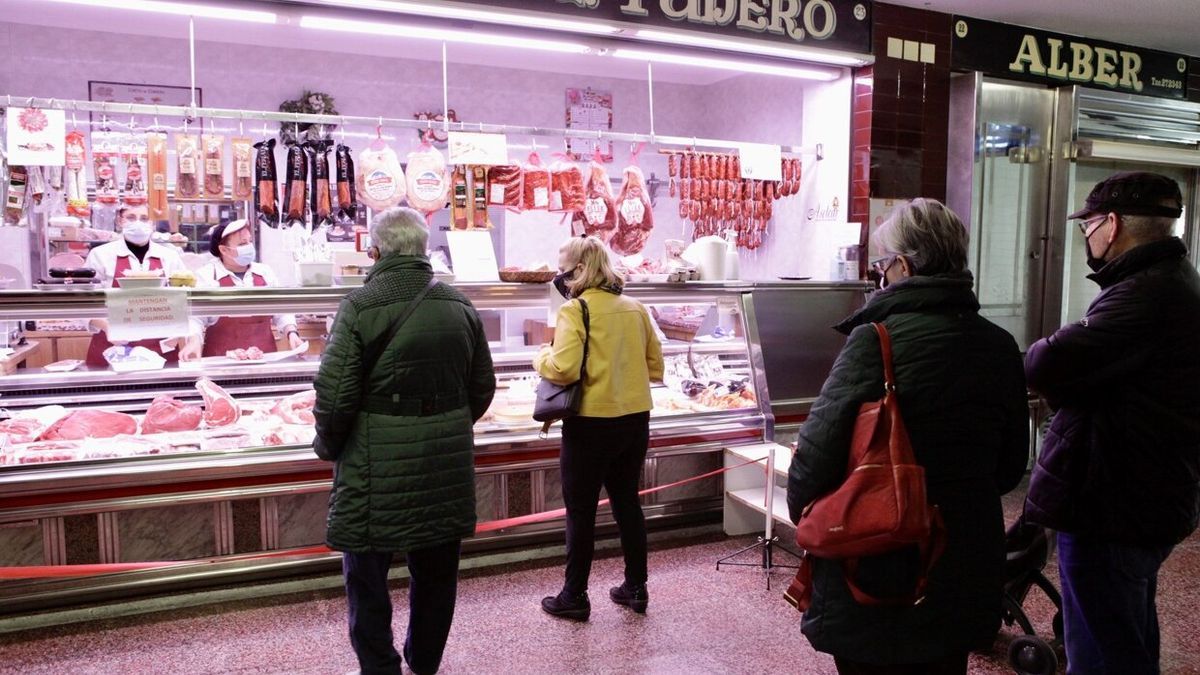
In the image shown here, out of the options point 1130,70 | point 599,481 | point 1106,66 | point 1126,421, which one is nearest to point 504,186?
point 599,481

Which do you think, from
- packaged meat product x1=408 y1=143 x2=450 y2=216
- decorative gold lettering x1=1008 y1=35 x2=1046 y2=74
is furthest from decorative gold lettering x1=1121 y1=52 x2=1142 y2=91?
packaged meat product x1=408 y1=143 x2=450 y2=216

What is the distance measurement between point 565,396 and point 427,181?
2026mm

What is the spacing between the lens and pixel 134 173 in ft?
14.7

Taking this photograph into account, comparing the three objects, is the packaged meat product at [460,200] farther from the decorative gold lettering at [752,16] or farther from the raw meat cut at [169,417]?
the decorative gold lettering at [752,16]

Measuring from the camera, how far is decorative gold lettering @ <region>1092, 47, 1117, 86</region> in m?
6.74

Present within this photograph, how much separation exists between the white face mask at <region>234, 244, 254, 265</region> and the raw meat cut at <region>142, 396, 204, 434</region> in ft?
5.20

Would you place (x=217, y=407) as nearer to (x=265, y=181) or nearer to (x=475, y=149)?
(x=265, y=181)

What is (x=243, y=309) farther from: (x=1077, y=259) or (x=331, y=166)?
(x=1077, y=259)

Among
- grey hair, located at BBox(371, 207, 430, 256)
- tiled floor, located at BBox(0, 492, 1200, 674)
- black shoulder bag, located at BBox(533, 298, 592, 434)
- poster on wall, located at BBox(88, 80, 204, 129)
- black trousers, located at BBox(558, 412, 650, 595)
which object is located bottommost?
tiled floor, located at BBox(0, 492, 1200, 674)

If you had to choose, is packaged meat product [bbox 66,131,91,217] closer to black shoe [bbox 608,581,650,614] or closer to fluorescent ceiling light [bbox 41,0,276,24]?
fluorescent ceiling light [bbox 41,0,276,24]

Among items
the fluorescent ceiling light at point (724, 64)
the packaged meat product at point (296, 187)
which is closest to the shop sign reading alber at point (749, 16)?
the fluorescent ceiling light at point (724, 64)

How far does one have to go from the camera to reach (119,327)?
12.6ft

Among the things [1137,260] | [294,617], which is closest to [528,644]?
[294,617]

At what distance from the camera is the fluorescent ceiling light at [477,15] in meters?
4.55
